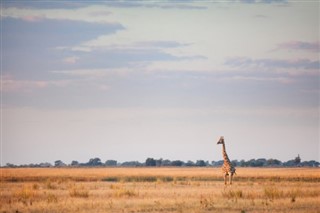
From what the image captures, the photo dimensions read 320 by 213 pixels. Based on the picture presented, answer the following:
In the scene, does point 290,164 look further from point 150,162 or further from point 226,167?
point 226,167

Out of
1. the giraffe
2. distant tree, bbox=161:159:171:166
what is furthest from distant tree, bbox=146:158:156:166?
the giraffe

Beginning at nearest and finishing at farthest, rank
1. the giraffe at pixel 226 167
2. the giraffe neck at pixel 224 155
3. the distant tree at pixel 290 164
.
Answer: the giraffe at pixel 226 167 < the giraffe neck at pixel 224 155 < the distant tree at pixel 290 164

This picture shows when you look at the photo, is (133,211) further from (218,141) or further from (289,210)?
(218,141)

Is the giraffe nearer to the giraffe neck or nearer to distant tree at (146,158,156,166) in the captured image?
the giraffe neck

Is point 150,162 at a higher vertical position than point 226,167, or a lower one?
higher

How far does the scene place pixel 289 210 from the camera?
2250 cm

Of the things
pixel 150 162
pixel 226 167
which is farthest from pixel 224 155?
pixel 150 162

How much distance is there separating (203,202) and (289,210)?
3724 mm

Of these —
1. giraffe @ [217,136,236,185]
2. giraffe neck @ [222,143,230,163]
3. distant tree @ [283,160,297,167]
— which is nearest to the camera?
giraffe @ [217,136,236,185]

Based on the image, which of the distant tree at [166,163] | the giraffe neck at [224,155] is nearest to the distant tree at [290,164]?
the distant tree at [166,163]

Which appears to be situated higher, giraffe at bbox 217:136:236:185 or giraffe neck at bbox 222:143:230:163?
giraffe neck at bbox 222:143:230:163

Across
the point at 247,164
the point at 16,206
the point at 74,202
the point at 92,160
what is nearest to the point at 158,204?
the point at 74,202

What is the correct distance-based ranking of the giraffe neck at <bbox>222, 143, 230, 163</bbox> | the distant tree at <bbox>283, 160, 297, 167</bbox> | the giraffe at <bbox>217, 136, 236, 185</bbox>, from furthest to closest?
1. the distant tree at <bbox>283, 160, 297, 167</bbox>
2. the giraffe neck at <bbox>222, 143, 230, 163</bbox>
3. the giraffe at <bbox>217, 136, 236, 185</bbox>

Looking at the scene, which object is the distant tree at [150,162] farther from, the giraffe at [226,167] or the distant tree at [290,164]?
the giraffe at [226,167]
